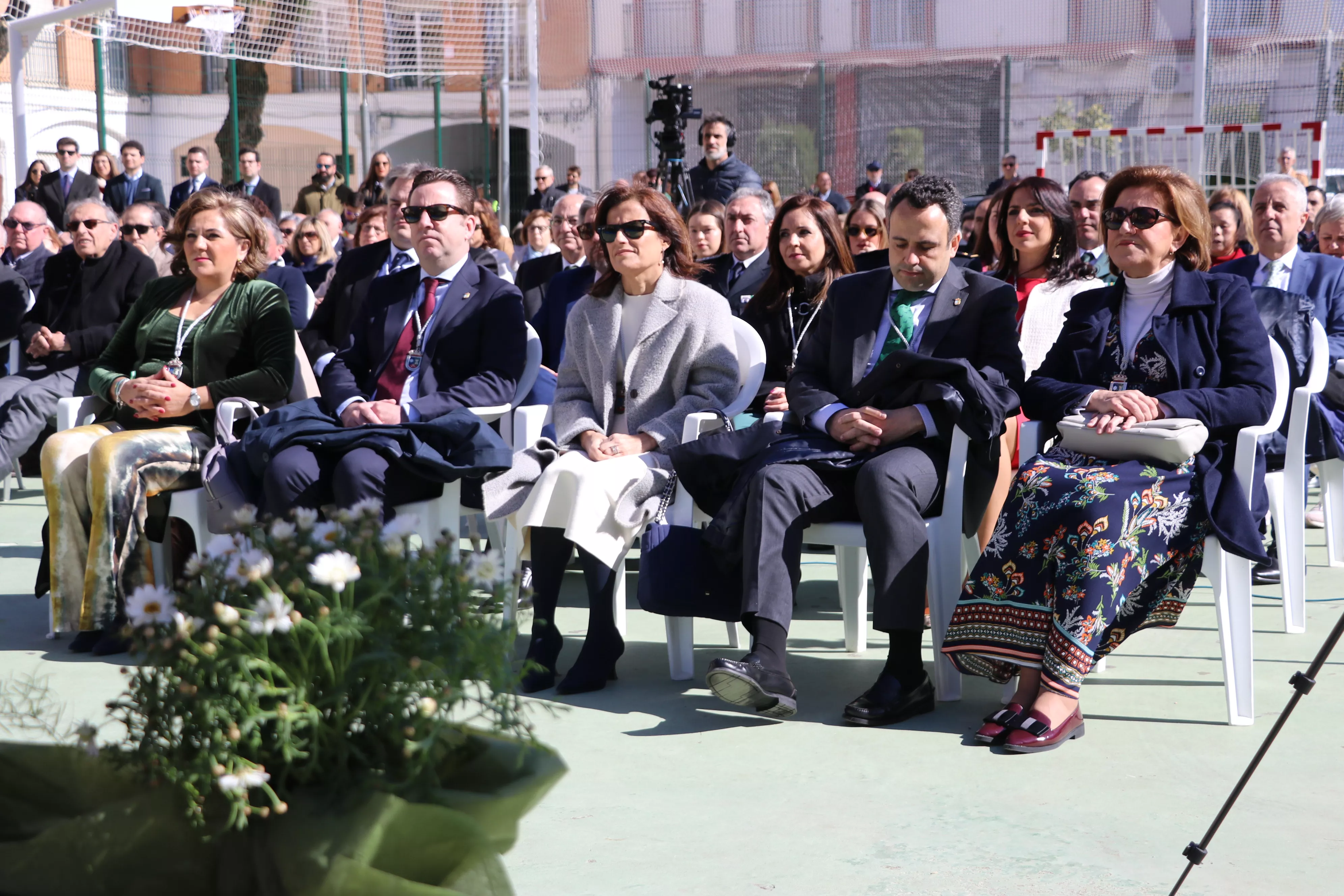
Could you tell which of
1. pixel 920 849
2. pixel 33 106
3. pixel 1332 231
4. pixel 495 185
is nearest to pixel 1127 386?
pixel 920 849

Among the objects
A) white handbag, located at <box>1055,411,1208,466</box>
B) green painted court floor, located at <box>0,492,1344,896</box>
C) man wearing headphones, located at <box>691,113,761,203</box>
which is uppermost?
man wearing headphones, located at <box>691,113,761,203</box>

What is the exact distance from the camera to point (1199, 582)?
5055 mm

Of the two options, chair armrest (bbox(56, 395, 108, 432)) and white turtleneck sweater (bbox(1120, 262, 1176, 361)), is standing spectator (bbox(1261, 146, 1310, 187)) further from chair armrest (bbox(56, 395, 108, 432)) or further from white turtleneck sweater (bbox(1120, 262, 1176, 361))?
chair armrest (bbox(56, 395, 108, 432))

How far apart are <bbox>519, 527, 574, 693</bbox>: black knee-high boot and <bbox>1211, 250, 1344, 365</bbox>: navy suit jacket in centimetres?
280

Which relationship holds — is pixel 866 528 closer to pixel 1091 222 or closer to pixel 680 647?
pixel 680 647

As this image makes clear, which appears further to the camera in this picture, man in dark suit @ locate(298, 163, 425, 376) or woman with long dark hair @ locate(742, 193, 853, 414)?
man in dark suit @ locate(298, 163, 425, 376)

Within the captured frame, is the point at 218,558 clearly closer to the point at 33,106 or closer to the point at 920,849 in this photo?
the point at 920,849

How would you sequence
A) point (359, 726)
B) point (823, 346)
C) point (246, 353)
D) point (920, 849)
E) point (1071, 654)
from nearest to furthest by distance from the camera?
point (359, 726) < point (920, 849) < point (1071, 654) < point (823, 346) < point (246, 353)

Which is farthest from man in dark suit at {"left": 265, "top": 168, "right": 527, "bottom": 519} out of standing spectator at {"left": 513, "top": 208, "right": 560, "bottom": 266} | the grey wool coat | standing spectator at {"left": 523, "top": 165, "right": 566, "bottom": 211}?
standing spectator at {"left": 523, "top": 165, "right": 566, "bottom": 211}

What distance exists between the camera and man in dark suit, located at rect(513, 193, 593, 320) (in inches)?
251

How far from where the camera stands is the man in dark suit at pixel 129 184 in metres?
12.9

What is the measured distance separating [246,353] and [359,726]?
3347 mm

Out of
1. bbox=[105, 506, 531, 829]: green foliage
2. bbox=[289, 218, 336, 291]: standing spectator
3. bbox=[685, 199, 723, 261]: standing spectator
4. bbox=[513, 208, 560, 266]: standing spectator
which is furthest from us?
bbox=[513, 208, 560, 266]: standing spectator

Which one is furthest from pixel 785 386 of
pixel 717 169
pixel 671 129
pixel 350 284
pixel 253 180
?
pixel 253 180
